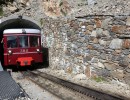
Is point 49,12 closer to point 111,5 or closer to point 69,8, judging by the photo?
point 69,8

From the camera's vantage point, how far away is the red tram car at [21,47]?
52.6 feet

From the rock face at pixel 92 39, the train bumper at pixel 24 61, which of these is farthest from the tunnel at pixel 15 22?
the train bumper at pixel 24 61

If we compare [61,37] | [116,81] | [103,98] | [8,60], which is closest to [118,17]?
[116,81]

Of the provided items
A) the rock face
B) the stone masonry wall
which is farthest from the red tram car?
the stone masonry wall

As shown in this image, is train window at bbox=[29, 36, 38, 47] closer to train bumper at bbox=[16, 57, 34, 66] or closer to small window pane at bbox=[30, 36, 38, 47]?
small window pane at bbox=[30, 36, 38, 47]

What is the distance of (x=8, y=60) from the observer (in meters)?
15.9

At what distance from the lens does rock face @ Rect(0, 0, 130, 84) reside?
34.5 feet

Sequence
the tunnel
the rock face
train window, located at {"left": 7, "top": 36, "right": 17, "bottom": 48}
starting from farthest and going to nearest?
the tunnel < train window, located at {"left": 7, "top": 36, "right": 17, "bottom": 48} < the rock face

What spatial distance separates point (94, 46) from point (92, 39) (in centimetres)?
35

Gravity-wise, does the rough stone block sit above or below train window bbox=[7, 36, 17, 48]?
above

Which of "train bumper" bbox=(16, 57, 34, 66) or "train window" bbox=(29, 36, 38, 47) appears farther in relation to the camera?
"train window" bbox=(29, 36, 38, 47)

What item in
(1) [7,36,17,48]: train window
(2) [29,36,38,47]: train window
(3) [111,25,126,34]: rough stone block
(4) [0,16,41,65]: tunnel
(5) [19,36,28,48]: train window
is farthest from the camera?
(4) [0,16,41,65]: tunnel

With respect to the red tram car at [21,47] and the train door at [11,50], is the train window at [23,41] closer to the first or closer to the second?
the red tram car at [21,47]

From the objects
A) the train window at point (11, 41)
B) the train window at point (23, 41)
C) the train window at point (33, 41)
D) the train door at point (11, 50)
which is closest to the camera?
the train door at point (11, 50)
